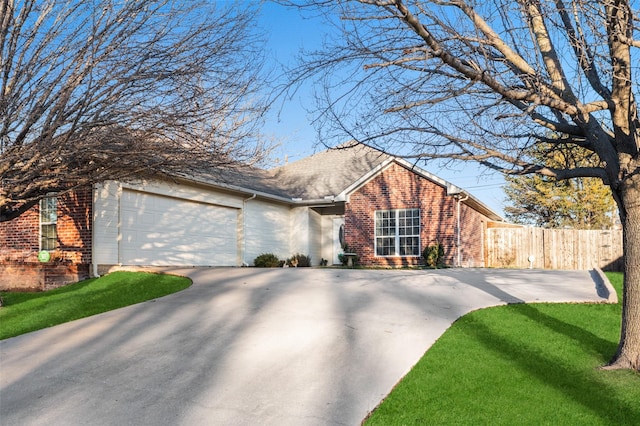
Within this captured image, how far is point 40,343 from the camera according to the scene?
26.2 ft

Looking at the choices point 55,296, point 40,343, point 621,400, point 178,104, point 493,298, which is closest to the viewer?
point 621,400

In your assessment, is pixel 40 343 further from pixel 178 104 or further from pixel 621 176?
pixel 621 176

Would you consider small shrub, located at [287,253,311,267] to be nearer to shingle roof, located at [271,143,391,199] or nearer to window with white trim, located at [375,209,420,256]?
shingle roof, located at [271,143,391,199]

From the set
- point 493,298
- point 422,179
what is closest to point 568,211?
point 422,179

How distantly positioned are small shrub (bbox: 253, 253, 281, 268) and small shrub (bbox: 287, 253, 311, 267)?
1.42 meters

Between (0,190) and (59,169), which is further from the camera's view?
(59,169)

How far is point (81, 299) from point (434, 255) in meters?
12.3

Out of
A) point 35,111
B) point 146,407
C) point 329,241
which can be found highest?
point 35,111

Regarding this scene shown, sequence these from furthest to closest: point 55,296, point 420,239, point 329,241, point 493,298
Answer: point 329,241
point 420,239
point 55,296
point 493,298

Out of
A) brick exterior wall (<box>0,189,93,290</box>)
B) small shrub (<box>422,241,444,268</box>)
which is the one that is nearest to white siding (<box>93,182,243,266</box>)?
brick exterior wall (<box>0,189,93,290</box>)

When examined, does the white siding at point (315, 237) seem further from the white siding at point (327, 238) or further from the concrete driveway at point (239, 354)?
the concrete driveway at point (239, 354)

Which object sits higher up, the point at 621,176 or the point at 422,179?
the point at 422,179

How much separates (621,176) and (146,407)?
5628 mm

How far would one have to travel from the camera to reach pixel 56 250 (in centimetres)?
1387
